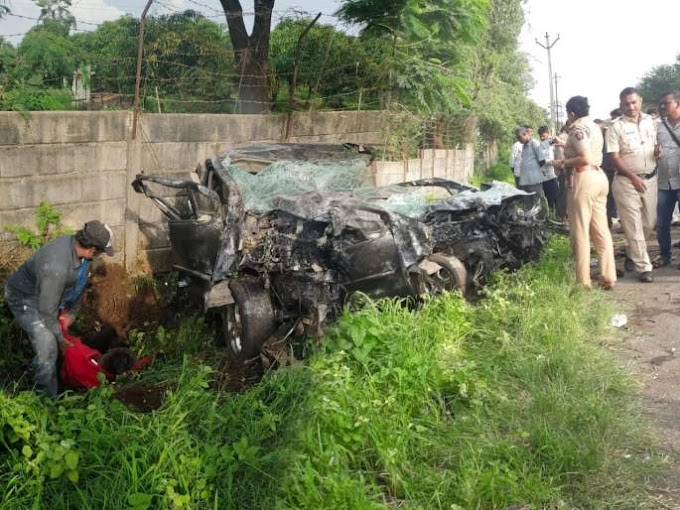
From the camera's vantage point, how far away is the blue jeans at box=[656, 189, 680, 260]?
791cm

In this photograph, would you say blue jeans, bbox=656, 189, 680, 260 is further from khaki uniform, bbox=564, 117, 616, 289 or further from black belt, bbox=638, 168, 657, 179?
khaki uniform, bbox=564, 117, 616, 289

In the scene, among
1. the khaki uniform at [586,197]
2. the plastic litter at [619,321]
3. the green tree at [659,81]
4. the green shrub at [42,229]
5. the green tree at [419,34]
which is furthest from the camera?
the green tree at [659,81]

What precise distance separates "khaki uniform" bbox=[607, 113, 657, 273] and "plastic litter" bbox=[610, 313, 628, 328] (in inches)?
62.3

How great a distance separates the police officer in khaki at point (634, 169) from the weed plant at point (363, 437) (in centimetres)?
269

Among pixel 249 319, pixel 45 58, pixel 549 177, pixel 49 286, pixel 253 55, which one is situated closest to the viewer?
pixel 49 286

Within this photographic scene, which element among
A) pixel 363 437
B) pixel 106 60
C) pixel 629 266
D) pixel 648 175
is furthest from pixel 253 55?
pixel 363 437

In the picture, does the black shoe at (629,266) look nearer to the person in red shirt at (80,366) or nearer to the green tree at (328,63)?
the green tree at (328,63)

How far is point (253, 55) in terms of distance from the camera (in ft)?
32.9

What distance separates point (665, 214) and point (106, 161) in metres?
6.16

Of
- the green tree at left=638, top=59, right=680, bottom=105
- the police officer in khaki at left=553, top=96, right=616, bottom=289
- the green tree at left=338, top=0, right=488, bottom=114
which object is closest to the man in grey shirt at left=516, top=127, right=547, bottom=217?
the green tree at left=338, top=0, right=488, bottom=114

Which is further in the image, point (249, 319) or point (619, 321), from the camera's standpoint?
point (619, 321)

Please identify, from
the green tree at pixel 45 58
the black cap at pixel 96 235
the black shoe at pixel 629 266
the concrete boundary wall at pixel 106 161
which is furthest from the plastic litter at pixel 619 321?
the green tree at pixel 45 58

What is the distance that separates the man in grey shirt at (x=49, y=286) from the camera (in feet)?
15.1

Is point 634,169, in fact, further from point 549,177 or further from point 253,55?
point 253,55
